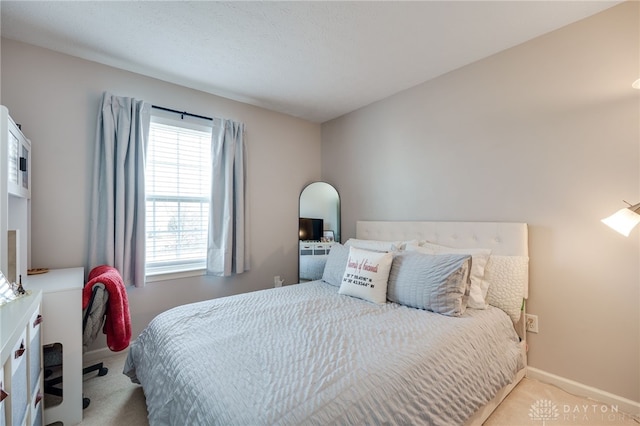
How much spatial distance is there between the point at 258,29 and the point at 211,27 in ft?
1.04

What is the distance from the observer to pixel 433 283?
73.0 inches

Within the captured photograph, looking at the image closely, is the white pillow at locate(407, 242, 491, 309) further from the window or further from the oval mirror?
the window

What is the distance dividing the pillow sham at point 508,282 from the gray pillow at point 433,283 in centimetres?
24

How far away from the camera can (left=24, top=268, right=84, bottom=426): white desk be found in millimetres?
1584

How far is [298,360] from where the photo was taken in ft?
4.05

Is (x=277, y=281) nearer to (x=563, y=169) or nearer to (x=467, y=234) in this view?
(x=467, y=234)

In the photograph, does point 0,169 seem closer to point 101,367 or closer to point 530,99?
point 101,367

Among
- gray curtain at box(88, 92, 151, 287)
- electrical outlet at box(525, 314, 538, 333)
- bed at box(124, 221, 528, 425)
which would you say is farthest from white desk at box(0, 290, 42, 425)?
electrical outlet at box(525, 314, 538, 333)

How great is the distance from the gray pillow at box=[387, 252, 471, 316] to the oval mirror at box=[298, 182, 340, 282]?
1.48 meters

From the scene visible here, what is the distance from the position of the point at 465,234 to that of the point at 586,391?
1234 mm

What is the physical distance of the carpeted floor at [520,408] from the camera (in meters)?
1.62

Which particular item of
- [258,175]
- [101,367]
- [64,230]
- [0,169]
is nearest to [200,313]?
[101,367]

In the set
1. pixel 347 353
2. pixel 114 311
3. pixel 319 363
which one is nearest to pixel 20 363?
pixel 114 311

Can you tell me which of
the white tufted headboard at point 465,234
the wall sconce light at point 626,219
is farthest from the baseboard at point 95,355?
the wall sconce light at point 626,219
